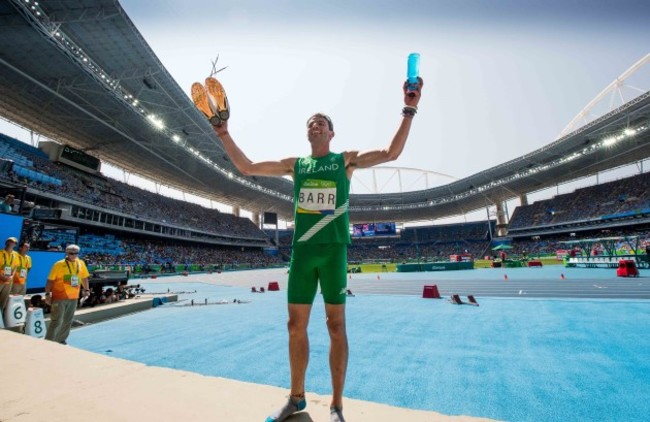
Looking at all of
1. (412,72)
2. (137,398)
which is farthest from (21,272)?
(412,72)

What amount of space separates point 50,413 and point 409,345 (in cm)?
409

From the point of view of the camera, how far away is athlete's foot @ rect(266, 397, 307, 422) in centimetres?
182

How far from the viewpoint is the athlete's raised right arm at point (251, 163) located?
9.09ft

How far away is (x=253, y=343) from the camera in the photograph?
492 centimetres

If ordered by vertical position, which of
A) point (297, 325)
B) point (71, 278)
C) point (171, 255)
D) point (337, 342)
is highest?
point (171, 255)

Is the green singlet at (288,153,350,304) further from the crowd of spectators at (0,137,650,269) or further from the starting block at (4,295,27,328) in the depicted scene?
the crowd of spectators at (0,137,650,269)

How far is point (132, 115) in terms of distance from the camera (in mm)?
28375

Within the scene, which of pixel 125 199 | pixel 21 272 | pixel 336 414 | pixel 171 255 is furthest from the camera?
pixel 171 255

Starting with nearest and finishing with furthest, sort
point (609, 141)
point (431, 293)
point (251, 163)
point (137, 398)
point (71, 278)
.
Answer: point (137, 398)
point (251, 163)
point (71, 278)
point (431, 293)
point (609, 141)

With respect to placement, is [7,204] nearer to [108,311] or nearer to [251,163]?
[108,311]

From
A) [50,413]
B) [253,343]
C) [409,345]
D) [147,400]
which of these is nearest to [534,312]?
[409,345]

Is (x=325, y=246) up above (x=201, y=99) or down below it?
below

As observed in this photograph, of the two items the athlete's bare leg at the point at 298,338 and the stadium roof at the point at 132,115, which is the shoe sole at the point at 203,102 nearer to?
the athlete's bare leg at the point at 298,338

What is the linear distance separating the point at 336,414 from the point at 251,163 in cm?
211
